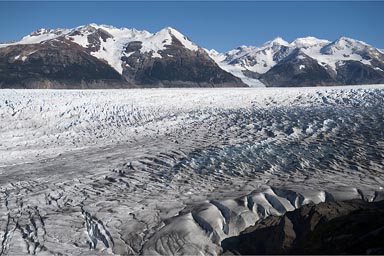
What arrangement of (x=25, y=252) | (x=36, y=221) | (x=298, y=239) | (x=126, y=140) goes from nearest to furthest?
(x=298, y=239) → (x=25, y=252) → (x=36, y=221) → (x=126, y=140)

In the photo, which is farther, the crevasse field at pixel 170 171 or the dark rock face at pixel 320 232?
the crevasse field at pixel 170 171

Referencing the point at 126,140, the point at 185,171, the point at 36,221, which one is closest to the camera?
the point at 36,221

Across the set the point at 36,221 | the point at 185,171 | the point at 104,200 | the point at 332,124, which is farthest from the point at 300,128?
the point at 36,221

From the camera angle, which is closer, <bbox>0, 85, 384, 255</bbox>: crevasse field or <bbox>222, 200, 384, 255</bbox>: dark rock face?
<bbox>222, 200, 384, 255</bbox>: dark rock face

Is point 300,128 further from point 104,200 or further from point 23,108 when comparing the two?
point 23,108
